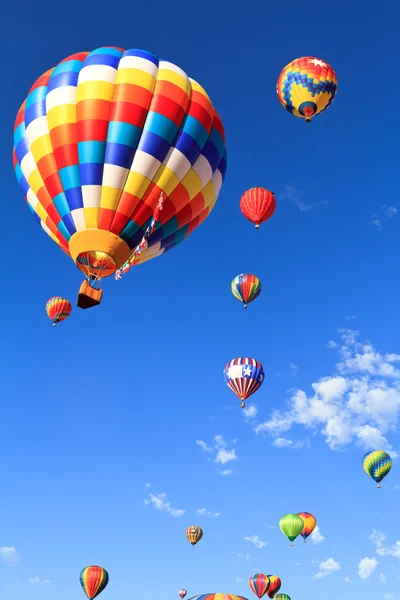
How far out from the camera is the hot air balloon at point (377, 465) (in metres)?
37.4

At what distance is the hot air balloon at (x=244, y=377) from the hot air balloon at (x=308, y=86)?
1239 cm

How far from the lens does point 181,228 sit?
1906 centimetres

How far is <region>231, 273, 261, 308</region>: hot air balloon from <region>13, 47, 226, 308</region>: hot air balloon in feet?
41.7

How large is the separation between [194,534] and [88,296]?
108 ft

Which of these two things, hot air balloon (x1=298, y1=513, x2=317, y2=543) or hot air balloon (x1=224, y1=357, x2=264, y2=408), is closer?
hot air balloon (x1=224, y1=357, x2=264, y2=408)

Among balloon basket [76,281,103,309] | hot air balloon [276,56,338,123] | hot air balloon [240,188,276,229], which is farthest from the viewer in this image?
hot air balloon [240,188,276,229]

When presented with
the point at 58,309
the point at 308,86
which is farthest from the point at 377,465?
the point at 308,86

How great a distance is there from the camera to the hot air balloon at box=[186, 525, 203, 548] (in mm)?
43406

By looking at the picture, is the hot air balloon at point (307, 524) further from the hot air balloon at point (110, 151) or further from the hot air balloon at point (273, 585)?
the hot air balloon at point (110, 151)

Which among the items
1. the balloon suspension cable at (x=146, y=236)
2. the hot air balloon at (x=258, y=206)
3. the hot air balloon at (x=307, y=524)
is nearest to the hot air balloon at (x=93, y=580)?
the hot air balloon at (x=307, y=524)

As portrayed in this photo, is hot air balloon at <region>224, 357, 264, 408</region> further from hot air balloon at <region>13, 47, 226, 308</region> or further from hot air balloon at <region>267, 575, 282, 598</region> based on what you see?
hot air balloon at <region>267, 575, 282, 598</region>

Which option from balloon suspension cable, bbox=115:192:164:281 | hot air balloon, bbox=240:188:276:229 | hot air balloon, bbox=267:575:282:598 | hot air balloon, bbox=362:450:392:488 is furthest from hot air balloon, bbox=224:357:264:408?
hot air balloon, bbox=267:575:282:598

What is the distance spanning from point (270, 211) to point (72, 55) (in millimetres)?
12165

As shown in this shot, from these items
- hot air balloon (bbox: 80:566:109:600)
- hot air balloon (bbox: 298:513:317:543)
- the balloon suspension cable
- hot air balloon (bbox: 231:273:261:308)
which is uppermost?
hot air balloon (bbox: 231:273:261:308)
